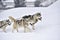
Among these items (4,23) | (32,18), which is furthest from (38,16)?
(4,23)

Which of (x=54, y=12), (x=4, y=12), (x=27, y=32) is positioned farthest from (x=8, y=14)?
(x=54, y=12)

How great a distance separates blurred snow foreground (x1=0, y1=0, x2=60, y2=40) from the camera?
0.78m

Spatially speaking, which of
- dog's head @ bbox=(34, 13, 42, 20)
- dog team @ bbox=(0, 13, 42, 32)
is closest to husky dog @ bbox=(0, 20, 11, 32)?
dog team @ bbox=(0, 13, 42, 32)

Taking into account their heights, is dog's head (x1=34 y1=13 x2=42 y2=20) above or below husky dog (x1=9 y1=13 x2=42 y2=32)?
above

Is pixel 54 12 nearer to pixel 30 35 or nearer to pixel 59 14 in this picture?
pixel 59 14

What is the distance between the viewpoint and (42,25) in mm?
827

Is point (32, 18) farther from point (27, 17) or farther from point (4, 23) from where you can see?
point (4, 23)

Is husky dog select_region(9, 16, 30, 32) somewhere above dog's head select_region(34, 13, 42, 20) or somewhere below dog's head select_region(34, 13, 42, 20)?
below

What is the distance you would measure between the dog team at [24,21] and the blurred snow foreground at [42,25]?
0.07ft

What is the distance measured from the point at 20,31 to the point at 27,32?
0.04 meters

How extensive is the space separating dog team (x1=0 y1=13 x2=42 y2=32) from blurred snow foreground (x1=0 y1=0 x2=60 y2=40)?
0.9 inches

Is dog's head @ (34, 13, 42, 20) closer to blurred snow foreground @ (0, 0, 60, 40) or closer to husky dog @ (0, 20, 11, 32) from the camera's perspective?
blurred snow foreground @ (0, 0, 60, 40)

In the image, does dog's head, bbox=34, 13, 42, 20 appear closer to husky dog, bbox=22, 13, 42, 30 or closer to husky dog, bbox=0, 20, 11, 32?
husky dog, bbox=22, 13, 42, 30

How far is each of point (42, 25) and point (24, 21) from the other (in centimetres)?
10
